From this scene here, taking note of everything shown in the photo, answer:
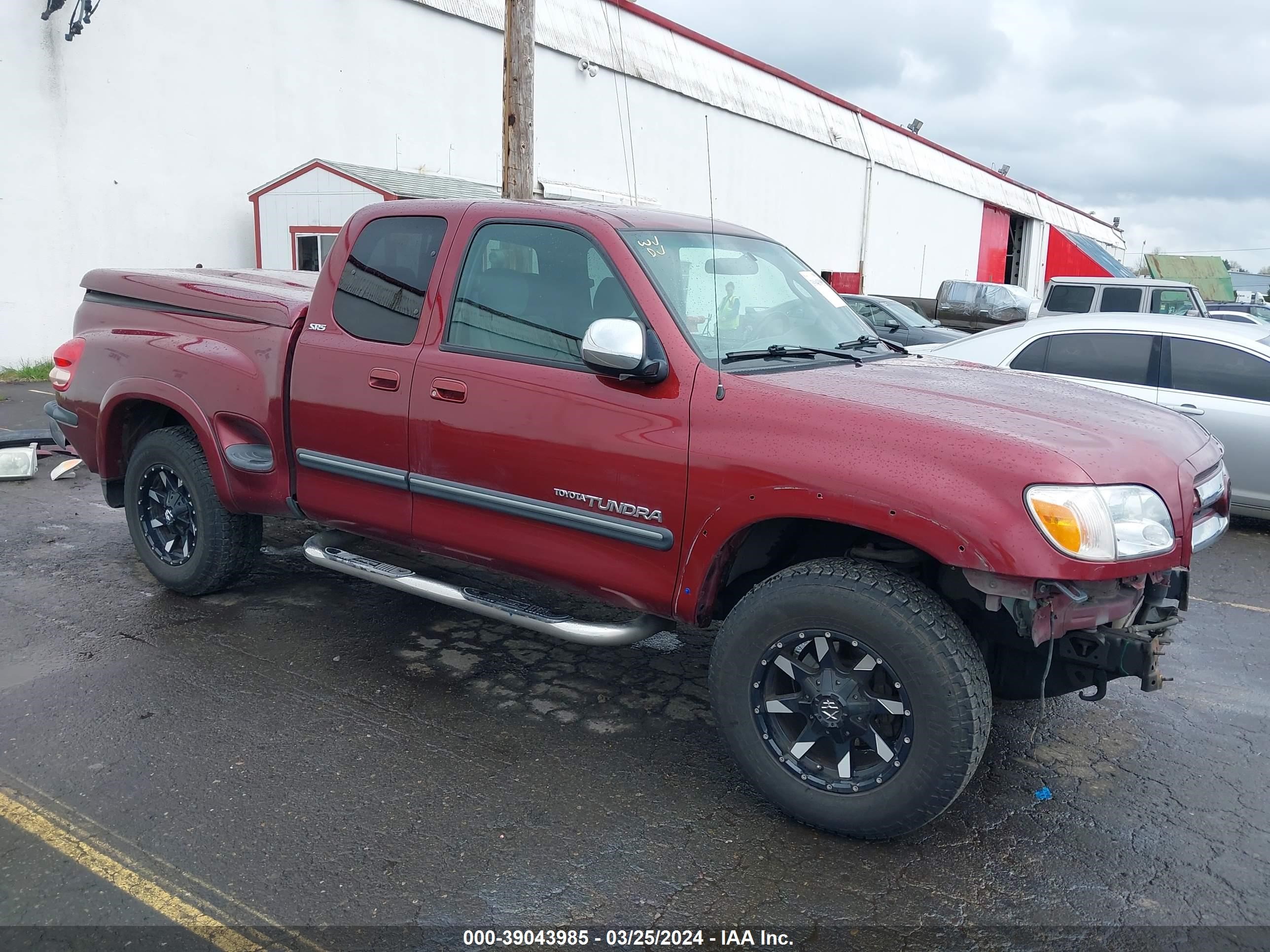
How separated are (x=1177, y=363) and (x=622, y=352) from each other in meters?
5.80

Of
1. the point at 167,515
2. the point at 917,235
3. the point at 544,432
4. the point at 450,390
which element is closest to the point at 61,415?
the point at 167,515

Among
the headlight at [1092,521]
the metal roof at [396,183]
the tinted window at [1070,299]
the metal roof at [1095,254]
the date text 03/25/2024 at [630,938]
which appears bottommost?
the date text 03/25/2024 at [630,938]

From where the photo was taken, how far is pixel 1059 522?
2881 mm

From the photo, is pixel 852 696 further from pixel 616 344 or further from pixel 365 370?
pixel 365 370

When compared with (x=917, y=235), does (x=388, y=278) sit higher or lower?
lower

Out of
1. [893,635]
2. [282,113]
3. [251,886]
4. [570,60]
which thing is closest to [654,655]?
[893,635]

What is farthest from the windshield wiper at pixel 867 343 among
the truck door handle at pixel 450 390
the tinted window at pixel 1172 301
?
the tinted window at pixel 1172 301

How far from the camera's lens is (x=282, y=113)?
15523 millimetres

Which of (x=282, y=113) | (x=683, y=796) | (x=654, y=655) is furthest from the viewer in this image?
(x=282, y=113)

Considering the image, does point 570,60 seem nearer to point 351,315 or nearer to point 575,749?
point 351,315

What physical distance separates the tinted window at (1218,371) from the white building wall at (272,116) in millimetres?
7101

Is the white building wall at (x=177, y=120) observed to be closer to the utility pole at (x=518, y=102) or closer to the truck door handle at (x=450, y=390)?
the utility pole at (x=518, y=102)

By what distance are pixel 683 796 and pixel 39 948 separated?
6.37ft

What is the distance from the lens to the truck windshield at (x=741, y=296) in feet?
12.2
